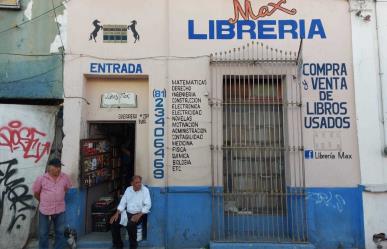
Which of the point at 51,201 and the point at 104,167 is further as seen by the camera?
the point at 104,167

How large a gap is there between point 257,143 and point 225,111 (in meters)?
0.84

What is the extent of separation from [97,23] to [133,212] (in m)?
A: 3.51

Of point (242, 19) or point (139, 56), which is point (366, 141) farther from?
point (139, 56)

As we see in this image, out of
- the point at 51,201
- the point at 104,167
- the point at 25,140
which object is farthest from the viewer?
the point at 104,167

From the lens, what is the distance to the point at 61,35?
21.9 feet

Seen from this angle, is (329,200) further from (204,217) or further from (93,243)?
(93,243)

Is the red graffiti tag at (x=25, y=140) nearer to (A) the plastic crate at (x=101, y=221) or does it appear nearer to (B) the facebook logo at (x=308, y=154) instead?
(A) the plastic crate at (x=101, y=221)

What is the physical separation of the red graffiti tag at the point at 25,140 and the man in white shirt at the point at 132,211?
1.81 meters

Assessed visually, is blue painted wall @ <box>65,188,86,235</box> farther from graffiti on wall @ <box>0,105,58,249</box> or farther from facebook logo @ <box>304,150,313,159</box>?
facebook logo @ <box>304,150,313,159</box>

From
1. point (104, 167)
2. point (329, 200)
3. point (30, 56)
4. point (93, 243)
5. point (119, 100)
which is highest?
point (30, 56)

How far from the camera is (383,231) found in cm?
627

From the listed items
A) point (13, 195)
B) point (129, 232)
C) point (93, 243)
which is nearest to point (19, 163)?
point (13, 195)

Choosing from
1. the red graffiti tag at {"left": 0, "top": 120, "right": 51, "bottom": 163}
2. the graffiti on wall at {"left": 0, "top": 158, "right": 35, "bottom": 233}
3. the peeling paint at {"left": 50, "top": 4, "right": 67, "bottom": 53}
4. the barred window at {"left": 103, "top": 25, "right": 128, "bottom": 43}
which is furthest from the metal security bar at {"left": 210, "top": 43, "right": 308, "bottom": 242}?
the graffiti on wall at {"left": 0, "top": 158, "right": 35, "bottom": 233}

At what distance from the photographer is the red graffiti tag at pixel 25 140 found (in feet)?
21.0
